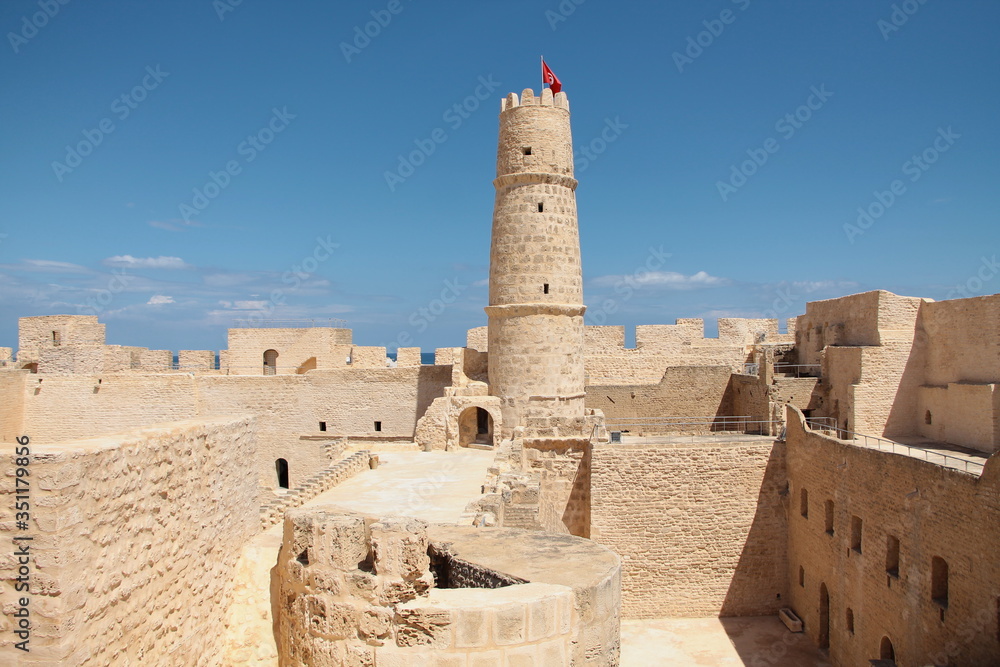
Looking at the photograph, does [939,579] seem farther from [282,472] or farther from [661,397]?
[282,472]

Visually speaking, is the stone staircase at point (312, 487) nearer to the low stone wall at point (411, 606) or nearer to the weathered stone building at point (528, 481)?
the weathered stone building at point (528, 481)

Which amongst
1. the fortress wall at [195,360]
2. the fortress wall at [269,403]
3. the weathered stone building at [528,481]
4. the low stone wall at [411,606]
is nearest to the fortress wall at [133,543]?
the weathered stone building at [528,481]

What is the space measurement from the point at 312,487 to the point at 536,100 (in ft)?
34.5

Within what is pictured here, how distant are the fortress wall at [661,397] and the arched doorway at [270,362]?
10.9m

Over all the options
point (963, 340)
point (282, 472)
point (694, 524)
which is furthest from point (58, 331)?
point (963, 340)

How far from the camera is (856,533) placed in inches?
523

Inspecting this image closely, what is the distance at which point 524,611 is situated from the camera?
5.29 meters

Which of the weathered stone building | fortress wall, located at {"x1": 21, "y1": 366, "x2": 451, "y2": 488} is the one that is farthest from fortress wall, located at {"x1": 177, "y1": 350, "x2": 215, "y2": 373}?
fortress wall, located at {"x1": 21, "y1": 366, "x2": 451, "y2": 488}

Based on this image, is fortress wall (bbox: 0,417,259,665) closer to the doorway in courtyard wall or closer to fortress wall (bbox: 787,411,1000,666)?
fortress wall (bbox: 787,411,1000,666)

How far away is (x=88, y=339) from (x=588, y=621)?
2262 cm

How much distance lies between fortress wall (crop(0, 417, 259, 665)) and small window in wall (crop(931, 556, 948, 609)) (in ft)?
32.4

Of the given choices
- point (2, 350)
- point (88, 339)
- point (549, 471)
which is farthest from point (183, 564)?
point (2, 350)

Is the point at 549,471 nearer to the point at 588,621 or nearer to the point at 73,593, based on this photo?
the point at 588,621

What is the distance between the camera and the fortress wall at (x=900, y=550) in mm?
9977
